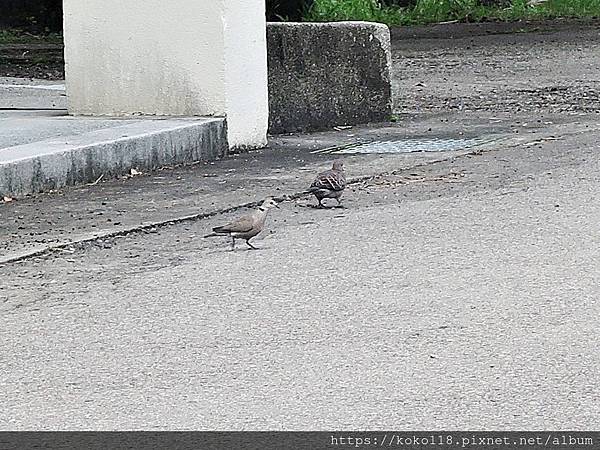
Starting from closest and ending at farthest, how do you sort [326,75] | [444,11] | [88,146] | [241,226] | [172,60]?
[241,226]
[88,146]
[172,60]
[326,75]
[444,11]

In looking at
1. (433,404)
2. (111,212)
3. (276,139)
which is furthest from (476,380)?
(276,139)

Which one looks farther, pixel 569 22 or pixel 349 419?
pixel 569 22

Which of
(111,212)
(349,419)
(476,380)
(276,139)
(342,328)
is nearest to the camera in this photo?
(349,419)

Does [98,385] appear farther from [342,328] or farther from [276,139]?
[276,139]

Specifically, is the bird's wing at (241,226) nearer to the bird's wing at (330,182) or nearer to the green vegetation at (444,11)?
the bird's wing at (330,182)

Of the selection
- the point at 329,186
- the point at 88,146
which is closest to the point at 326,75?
the point at 88,146

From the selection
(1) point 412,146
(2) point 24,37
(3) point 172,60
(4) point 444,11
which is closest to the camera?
(3) point 172,60

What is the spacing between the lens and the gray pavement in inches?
188

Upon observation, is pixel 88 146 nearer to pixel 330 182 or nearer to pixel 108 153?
pixel 108 153

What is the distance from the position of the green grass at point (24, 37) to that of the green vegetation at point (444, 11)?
4597 mm

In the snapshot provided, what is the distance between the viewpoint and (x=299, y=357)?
5336 millimetres

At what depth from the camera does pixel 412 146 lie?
1114 cm

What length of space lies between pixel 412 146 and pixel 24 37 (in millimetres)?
13235

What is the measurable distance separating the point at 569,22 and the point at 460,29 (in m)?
1.95
